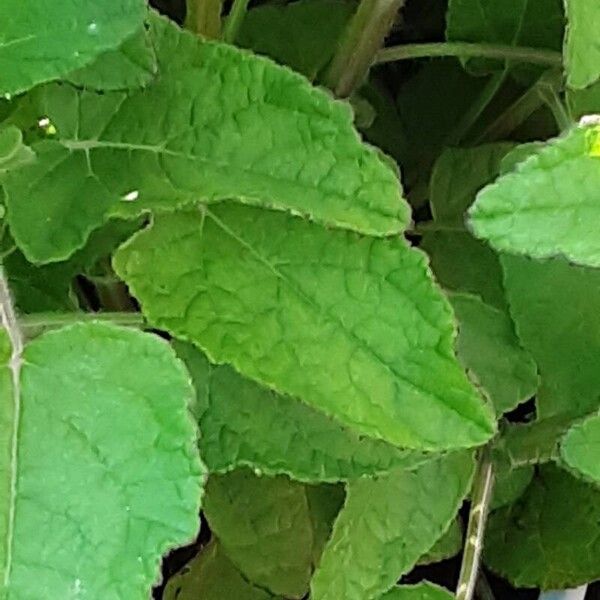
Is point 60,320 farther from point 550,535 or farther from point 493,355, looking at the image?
point 550,535

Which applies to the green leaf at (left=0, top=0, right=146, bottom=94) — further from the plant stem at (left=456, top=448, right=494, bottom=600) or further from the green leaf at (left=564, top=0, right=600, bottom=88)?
the plant stem at (left=456, top=448, right=494, bottom=600)

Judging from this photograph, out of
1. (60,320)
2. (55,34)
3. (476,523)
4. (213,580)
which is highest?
(55,34)

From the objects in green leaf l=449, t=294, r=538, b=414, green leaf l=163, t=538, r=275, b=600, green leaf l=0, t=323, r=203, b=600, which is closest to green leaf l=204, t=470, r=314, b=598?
green leaf l=163, t=538, r=275, b=600

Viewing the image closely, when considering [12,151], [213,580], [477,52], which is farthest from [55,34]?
[213,580]

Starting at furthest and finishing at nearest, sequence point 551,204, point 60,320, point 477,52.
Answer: point 477,52
point 60,320
point 551,204

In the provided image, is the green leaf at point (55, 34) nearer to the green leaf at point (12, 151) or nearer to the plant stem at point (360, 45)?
the green leaf at point (12, 151)

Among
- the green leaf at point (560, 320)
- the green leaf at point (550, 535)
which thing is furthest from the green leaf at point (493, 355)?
the green leaf at point (550, 535)

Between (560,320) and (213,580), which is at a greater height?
(560,320)
